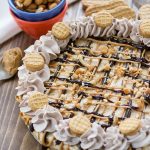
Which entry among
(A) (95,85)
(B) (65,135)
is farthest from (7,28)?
(B) (65,135)

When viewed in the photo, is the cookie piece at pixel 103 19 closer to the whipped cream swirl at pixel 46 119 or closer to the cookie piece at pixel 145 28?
the cookie piece at pixel 145 28

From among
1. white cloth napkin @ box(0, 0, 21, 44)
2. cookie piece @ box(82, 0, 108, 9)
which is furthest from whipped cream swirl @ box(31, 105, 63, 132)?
cookie piece @ box(82, 0, 108, 9)

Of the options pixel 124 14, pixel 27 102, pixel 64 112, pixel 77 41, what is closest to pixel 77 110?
pixel 64 112

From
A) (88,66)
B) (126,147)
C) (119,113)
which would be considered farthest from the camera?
(88,66)

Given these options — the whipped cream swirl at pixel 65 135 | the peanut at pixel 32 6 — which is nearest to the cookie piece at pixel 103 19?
the peanut at pixel 32 6

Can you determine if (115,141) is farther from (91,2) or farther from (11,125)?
(91,2)

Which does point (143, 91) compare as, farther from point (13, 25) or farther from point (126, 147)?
point (13, 25)

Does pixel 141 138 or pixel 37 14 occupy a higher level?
pixel 37 14
